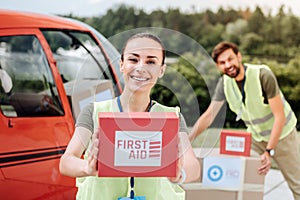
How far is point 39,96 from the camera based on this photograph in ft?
11.2

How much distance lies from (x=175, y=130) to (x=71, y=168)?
400mm

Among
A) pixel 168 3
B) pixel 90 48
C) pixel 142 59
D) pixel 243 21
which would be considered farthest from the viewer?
pixel 243 21

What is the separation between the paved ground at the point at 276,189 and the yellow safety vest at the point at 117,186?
3762mm

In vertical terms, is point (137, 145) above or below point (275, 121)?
above

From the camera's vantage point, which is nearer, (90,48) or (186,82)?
(186,82)

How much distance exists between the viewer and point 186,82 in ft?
6.23

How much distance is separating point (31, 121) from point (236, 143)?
5.58 ft

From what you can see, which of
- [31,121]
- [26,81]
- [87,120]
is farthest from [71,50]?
[87,120]

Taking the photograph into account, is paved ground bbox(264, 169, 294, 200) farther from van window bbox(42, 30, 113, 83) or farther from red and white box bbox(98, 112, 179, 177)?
red and white box bbox(98, 112, 179, 177)

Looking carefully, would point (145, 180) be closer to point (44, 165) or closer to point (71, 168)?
point (71, 168)

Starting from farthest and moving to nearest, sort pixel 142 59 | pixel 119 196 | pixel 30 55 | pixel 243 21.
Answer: pixel 243 21 < pixel 30 55 < pixel 119 196 < pixel 142 59

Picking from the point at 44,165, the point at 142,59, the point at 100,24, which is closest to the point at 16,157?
the point at 44,165

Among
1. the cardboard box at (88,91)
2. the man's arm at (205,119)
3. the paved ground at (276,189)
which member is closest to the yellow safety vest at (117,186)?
the man's arm at (205,119)

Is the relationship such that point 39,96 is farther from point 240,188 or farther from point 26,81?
point 240,188
